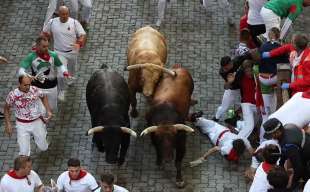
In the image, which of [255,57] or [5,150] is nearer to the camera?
[255,57]

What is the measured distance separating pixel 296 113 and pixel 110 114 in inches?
136

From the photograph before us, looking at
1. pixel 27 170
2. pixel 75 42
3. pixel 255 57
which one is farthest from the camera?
pixel 75 42

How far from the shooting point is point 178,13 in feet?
59.7

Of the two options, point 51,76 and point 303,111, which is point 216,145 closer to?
point 303,111

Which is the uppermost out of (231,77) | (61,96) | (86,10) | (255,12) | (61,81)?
(255,12)

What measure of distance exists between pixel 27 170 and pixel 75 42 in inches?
186

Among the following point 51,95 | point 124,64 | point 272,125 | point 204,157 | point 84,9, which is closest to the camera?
point 272,125

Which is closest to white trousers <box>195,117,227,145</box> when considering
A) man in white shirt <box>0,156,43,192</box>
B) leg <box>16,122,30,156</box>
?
leg <box>16,122,30,156</box>

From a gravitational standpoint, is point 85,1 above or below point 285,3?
below

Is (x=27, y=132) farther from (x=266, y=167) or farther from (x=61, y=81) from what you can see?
(x=266, y=167)

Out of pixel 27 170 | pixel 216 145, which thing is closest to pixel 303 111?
pixel 216 145

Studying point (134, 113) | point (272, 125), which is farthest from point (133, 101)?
point (272, 125)

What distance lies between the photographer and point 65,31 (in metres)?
14.7

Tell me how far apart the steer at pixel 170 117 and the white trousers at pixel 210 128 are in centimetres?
63
